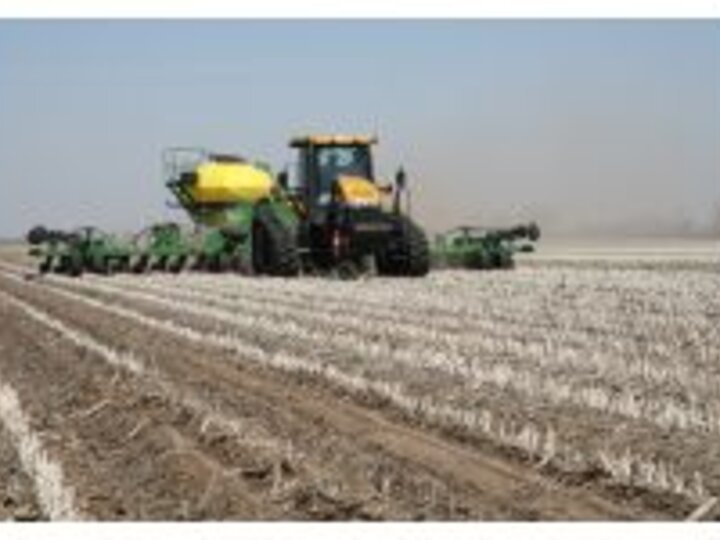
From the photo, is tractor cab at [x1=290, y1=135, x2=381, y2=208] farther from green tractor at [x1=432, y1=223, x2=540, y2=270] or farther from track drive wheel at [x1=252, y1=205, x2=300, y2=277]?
green tractor at [x1=432, y1=223, x2=540, y2=270]

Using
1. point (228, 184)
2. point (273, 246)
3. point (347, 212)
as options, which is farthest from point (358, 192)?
point (228, 184)

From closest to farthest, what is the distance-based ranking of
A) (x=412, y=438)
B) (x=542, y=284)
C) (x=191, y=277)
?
(x=412, y=438) < (x=542, y=284) < (x=191, y=277)

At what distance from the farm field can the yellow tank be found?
39.6 ft

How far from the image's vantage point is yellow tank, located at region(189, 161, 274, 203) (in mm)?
30844

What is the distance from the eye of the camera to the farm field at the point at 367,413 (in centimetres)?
741

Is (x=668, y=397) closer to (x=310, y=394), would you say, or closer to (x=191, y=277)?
(x=310, y=394)

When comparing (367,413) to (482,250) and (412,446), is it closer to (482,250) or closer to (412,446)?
(412,446)

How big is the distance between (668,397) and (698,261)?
24.5 metres

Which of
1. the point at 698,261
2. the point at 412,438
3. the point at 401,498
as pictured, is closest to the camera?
the point at 401,498

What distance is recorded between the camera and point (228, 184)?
30922 millimetres

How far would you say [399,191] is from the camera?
84.4 feet

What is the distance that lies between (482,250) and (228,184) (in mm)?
4796

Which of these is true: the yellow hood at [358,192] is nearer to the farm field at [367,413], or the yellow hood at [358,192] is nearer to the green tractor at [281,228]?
the green tractor at [281,228]
